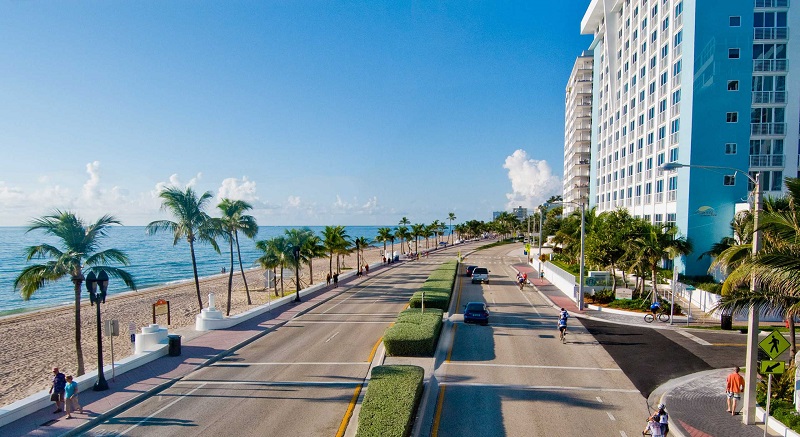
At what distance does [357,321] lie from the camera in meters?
28.8

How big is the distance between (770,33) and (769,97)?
5.44 m

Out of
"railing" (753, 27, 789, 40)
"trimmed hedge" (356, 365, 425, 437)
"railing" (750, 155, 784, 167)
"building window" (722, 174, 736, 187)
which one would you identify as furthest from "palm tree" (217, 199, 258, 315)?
"railing" (753, 27, 789, 40)

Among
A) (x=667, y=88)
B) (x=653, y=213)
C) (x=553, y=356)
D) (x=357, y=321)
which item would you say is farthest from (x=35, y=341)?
(x=667, y=88)

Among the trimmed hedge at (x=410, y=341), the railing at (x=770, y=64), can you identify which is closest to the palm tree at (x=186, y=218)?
the trimmed hedge at (x=410, y=341)

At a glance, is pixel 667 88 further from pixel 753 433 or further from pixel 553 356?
pixel 753 433

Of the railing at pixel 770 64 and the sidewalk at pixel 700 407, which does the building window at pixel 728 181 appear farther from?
the sidewalk at pixel 700 407

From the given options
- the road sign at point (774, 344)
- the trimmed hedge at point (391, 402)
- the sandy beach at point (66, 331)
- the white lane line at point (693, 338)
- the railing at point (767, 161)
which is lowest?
the sandy beach at point (66, 331)

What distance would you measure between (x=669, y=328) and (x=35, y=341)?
40906 mm

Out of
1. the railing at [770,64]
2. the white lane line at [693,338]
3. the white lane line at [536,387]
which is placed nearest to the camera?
the white lane line at [536,387]

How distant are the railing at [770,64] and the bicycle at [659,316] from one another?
25745 millimetres

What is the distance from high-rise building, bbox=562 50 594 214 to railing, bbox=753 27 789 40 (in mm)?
44874

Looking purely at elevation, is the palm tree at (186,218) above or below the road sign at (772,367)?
above

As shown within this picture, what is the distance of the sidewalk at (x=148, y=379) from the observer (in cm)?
1336

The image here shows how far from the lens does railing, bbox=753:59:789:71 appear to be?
3944cm
